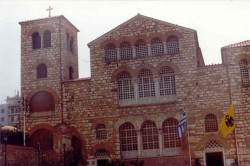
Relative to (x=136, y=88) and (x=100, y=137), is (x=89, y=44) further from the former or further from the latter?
(x=100, y=137)

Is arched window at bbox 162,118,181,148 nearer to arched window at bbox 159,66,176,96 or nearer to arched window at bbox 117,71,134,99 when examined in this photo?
arched window at bbox 159,66,176,96

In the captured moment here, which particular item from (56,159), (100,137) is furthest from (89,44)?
(56,159)

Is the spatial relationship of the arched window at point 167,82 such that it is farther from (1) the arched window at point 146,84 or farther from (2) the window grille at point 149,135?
(2) the window grille at point 149,135

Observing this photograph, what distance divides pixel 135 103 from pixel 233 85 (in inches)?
279

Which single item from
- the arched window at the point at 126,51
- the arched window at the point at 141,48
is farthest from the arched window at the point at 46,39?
the arched window at the point at 141,48

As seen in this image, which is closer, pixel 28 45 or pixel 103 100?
pixel 103 100

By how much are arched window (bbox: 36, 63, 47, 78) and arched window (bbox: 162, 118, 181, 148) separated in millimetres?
10702

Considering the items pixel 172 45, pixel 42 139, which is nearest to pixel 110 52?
pixel 172 45

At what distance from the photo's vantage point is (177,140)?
24328 millimetres

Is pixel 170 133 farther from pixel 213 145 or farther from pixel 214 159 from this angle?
pixel 214 159

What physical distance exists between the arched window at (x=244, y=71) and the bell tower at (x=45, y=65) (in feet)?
44.5

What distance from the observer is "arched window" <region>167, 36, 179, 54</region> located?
25656mm

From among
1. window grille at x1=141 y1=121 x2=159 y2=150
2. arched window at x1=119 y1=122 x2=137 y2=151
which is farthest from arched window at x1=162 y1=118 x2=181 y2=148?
arched window at x1=119 y1=122 x2=137 y2=151

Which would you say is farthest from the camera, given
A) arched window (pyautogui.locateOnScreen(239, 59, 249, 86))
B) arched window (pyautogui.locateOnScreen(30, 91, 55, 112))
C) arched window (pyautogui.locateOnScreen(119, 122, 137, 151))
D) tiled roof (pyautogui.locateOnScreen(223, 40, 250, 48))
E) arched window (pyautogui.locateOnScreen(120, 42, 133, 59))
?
arched window (pyautogui.locateOnScreen(30, 91, 55, 112))
